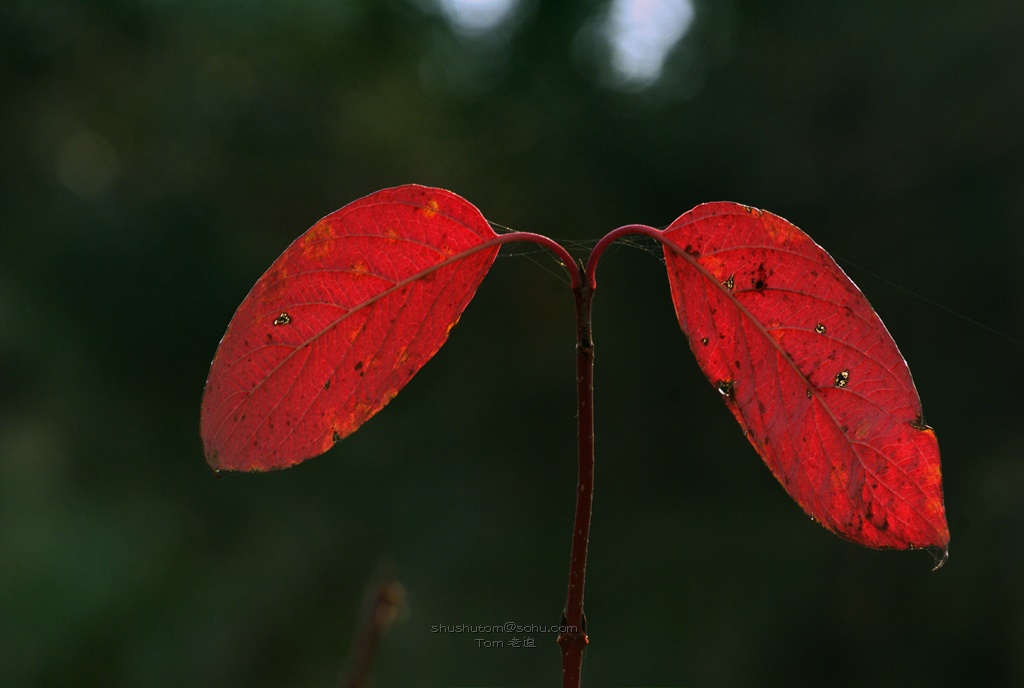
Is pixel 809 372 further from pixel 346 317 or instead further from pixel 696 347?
pixel 346 317

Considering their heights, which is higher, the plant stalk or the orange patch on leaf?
the orange patch on leaf

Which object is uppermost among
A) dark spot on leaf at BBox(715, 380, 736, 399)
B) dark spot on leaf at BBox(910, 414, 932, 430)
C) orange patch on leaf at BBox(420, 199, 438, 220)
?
orange patch on leaf at BBox(420, 199, 438, 220)

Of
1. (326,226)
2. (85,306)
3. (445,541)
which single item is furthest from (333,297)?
(85,306)

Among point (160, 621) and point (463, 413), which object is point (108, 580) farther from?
point (463, 413)

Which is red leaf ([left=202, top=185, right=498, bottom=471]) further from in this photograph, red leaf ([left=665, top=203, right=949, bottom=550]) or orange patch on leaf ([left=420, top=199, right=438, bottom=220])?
red leaf ([left=665, top=203, right=949, bottom=550])

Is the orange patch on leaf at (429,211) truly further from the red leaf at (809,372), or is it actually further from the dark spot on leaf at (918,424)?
the dark spot on leaf at (918,424)

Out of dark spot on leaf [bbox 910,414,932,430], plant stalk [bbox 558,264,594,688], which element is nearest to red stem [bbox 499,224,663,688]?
plant stalk [bbox 558,264,594,688]

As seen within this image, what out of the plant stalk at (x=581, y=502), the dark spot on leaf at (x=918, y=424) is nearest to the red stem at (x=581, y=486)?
the plant stalk at (x=581, y=502)
